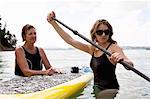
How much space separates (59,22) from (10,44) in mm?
103468

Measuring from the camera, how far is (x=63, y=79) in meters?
8.41

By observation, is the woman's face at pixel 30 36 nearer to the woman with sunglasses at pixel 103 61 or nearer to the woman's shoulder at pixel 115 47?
the woman with sunglasses at pixel 103 61

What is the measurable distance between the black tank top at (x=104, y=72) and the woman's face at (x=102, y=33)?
0.21 metres

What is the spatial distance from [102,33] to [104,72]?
489mm

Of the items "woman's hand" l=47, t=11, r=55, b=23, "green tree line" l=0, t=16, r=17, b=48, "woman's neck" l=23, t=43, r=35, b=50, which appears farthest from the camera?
"green tree line" l=0, t=16, r=17, b=48

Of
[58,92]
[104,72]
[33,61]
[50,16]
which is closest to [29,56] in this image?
[33,61]

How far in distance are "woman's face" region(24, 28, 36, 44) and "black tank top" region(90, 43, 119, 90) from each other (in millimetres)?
2760

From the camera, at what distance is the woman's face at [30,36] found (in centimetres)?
756

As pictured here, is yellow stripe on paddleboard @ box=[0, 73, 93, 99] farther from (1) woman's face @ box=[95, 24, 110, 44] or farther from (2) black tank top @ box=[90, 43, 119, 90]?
→ (1) woman's face @ box=[95, 24, 110, 44]

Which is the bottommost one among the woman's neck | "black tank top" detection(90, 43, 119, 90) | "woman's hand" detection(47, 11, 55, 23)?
"black tank top" detection(90, 43, 119, 90)

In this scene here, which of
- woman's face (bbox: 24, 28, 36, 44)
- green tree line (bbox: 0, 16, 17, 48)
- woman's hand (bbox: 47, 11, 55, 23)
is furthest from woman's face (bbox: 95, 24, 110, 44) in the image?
green tree line (bbox: 0, 16, 17, 48)

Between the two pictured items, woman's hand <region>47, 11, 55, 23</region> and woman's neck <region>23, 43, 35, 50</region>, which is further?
woman's neck <region>23, 43, 35, 50</region>

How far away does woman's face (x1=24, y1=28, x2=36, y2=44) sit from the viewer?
7.56m

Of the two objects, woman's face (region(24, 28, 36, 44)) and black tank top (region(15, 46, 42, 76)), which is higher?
woman's face (region(24, 28, 36, 44))
